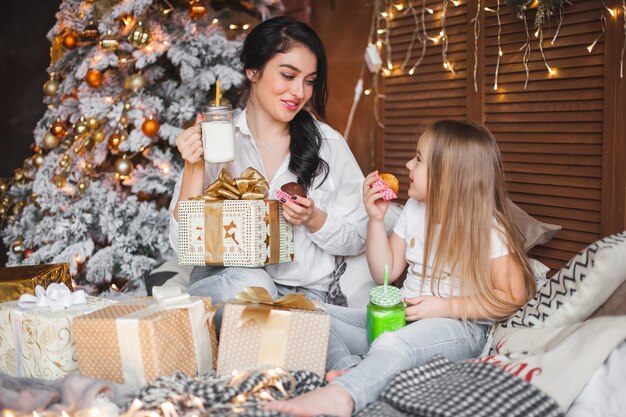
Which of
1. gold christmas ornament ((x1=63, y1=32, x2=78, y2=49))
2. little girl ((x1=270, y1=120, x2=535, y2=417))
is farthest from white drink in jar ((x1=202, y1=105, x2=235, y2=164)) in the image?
gold christmas ornament ((x1=63, y1=32, x2=78, y2=49))

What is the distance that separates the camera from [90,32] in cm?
307

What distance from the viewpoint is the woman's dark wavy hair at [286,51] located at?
2365 millimetres

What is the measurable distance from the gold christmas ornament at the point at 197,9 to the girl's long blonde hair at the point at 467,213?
146cm

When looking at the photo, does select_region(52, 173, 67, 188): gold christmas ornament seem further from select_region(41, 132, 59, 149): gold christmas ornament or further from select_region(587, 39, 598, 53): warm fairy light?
select_region(587, 39, 598, 53): warm fairy light

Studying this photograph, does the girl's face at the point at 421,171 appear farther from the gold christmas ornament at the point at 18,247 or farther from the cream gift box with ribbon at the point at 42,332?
the gold christmas ornament at the point at 18,247

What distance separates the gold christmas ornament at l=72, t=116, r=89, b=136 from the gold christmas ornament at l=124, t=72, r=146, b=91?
30 centimetres

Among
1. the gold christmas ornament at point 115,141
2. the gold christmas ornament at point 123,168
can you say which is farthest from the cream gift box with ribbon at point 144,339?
the gold christmas ornament at point 115,141

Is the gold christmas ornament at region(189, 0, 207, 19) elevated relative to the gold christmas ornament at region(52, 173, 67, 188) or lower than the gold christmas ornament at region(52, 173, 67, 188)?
elevated

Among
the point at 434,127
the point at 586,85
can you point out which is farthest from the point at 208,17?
the point at 586,85

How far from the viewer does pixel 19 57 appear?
4.00 m

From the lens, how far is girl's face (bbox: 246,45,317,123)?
233 centimetres

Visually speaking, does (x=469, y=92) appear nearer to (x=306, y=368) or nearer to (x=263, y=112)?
(x=263, y=112)

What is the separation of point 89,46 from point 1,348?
1718 millimetres

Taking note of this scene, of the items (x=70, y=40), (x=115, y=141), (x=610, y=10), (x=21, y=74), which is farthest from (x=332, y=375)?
(x=21, y=74)
